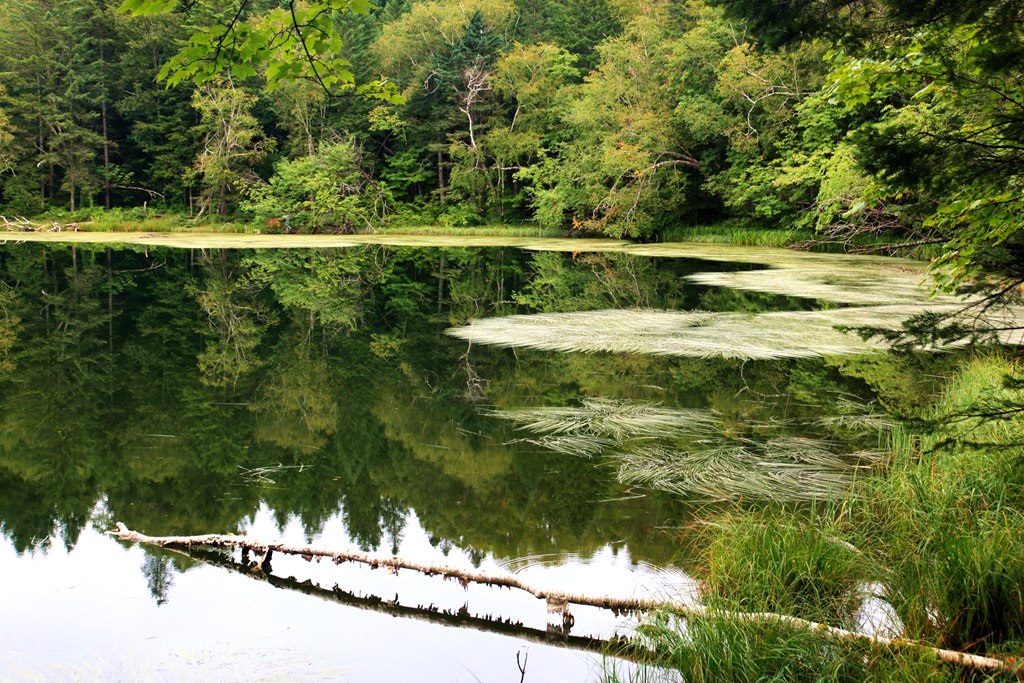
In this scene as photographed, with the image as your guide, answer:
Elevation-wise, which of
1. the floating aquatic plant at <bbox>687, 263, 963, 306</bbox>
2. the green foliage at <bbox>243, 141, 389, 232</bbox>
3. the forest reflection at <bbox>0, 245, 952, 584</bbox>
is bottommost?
the forest reflection at <bbox>0, 245, 952, 584</bbox>

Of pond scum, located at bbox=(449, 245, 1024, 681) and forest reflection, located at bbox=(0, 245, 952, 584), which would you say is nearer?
pond scum, located at bbox=(449, 245, 1024, 681)

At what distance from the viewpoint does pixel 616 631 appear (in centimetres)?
316

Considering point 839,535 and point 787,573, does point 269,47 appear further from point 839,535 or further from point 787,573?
point 839,535

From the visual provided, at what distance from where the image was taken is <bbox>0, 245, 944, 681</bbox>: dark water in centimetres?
314

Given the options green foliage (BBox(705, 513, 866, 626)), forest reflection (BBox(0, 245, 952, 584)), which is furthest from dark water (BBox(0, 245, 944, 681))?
green foliage (BBox(705, 513, 866, 626))

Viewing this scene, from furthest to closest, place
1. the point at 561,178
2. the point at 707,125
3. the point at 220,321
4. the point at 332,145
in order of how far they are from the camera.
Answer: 1. the point at 332,145
2. the point at 561,178
3. the point at 707,125
4. the point at 220,321

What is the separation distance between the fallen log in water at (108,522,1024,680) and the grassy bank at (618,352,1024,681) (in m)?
0.03

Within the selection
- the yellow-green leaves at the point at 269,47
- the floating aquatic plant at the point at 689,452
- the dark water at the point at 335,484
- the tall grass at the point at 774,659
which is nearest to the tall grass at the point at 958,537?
the tall grass at the point at 774,659

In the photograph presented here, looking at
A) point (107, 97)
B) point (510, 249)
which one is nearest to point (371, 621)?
point (510, 249)

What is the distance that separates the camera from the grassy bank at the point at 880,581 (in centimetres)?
250

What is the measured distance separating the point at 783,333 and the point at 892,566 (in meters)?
6.89

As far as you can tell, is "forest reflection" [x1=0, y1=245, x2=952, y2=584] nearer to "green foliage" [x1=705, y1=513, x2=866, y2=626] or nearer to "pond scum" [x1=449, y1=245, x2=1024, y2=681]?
"pond scum" [x1=449, y1=245, x2=1024, y2=681]

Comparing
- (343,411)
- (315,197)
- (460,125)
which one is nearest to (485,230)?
(460,125)

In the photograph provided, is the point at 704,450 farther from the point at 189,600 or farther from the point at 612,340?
the point at 612,340
